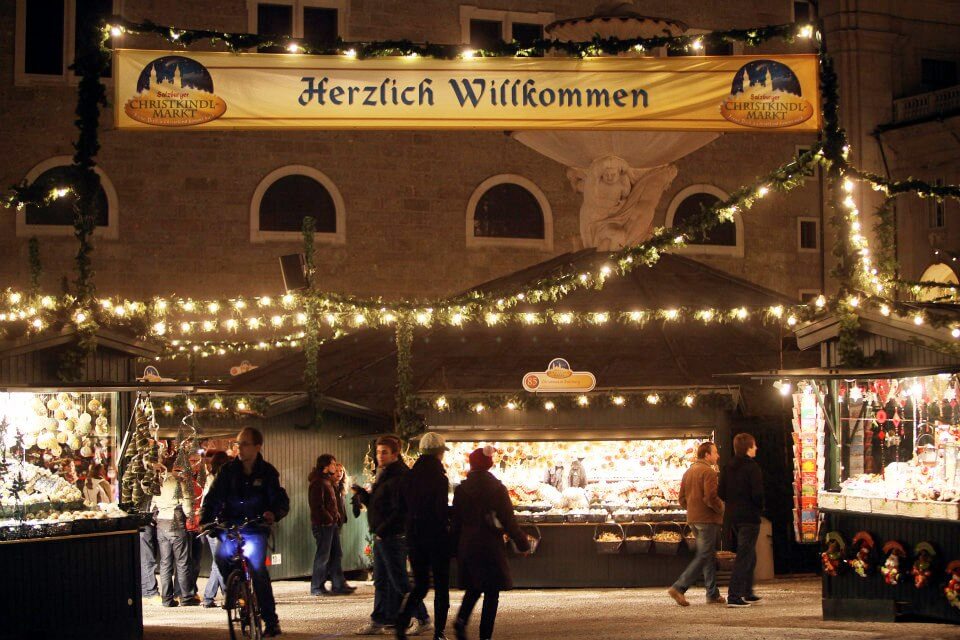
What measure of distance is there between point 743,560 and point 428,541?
3562 millimetres

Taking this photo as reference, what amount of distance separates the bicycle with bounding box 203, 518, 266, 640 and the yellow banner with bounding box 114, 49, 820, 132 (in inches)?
134

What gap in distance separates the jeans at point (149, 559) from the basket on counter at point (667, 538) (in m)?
4.87

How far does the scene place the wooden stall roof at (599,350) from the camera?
16.5 meters

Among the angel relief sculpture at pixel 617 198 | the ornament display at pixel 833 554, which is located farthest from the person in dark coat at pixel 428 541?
the angel relief sculpture at pixel 617 198

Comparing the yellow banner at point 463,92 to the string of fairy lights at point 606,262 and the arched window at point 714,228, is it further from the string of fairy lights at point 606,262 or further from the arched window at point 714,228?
the arched window at point 714,228

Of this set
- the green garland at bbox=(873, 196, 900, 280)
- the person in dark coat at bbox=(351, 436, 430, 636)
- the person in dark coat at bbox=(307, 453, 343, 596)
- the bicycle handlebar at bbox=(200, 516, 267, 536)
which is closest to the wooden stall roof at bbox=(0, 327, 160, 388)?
Result: the bicycle handlebar at bbox=(200, 516, 267, 536)

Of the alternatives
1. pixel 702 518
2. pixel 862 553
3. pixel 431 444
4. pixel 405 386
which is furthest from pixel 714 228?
pixel 431 444

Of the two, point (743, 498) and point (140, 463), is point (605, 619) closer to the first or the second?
point (743, 498)

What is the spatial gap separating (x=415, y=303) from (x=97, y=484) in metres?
4.96

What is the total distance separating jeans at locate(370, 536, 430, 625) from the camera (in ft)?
34.9

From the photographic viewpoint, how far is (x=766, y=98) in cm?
1216

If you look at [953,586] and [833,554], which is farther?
[833,554]

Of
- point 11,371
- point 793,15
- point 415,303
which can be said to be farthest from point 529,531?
point 793,15

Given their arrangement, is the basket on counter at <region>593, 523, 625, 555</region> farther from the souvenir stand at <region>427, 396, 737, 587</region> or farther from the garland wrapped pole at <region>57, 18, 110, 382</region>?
the garland wrapped pole at <region>57, 18, 110, 382</region>
